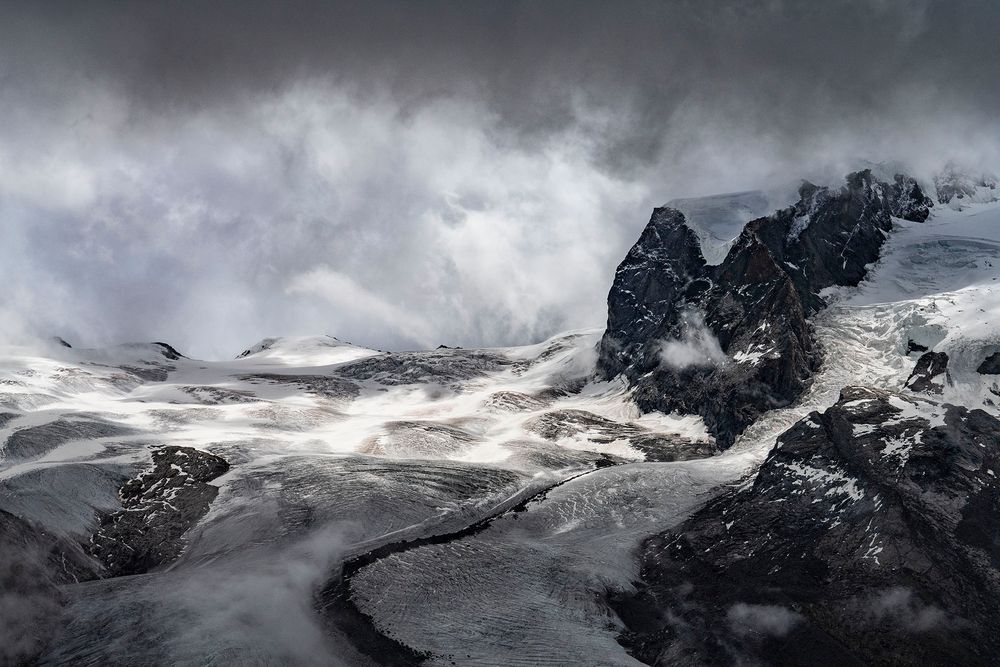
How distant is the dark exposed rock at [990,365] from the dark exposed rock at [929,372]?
4.49 m

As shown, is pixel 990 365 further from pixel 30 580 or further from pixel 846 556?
pixel 30 580

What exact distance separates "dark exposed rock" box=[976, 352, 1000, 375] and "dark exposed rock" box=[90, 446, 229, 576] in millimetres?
106602

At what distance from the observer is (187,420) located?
164 meters

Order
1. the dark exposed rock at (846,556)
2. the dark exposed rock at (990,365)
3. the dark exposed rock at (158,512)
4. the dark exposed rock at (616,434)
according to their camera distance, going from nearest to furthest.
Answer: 1. the dark exposed rock at (846,556)
2. the dark exposed rock at (158,512)
3. the dark exposed rock at (990,365)
4. the dark exposed rock at (616,434)

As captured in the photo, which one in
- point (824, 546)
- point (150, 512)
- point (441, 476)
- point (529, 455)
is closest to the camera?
point (824, 546)

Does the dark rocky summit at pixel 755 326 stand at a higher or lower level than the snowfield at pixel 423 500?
higher

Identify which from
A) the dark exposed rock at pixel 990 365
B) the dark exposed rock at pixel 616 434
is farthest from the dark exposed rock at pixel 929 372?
the dark exposed rock at pixel 616 434

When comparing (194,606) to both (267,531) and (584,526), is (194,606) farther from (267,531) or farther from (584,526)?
(584,526)

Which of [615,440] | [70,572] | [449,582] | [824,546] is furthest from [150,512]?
[615,440]

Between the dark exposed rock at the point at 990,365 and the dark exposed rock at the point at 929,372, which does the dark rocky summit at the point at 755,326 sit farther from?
the dark exposed rock at the point at 990,365

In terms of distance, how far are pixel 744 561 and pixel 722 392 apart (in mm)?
78357

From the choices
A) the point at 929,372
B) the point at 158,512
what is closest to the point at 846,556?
the point at 929,372

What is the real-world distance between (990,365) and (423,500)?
269 ft

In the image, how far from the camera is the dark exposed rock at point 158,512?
8762 cm
